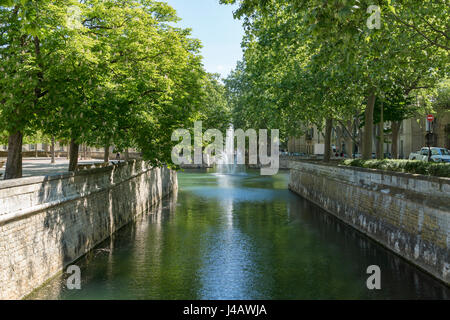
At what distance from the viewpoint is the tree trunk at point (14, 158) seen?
62.2ft

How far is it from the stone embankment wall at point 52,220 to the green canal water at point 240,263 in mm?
587

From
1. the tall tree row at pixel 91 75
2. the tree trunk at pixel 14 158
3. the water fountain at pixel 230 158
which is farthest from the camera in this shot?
the water fountain at pixel 230 158

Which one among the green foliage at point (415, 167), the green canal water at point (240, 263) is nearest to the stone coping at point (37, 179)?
the green canal water at point (240, 263)

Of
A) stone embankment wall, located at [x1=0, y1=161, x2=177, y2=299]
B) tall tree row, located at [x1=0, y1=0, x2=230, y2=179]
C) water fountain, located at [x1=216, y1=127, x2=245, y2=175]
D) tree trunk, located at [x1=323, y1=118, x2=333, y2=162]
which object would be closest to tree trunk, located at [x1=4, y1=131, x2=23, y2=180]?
tall tree row, located at [x1=0, y1=0, x2=230, y2=179]

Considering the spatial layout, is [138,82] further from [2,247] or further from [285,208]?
[285,208]

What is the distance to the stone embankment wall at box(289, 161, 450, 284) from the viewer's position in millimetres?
14000

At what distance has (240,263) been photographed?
1722cm

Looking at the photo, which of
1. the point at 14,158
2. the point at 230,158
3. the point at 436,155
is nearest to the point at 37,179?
the point at 14,158

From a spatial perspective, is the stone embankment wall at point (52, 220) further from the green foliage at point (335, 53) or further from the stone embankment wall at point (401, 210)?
the stone embankment wall at point (401, 210)

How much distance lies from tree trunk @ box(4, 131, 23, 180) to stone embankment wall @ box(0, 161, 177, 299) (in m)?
3.28

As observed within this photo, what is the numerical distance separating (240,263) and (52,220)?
7.07 meters

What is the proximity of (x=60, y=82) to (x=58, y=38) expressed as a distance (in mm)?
1899

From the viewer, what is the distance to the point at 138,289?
45.9ft

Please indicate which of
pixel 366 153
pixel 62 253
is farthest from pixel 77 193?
pixel 366 153
